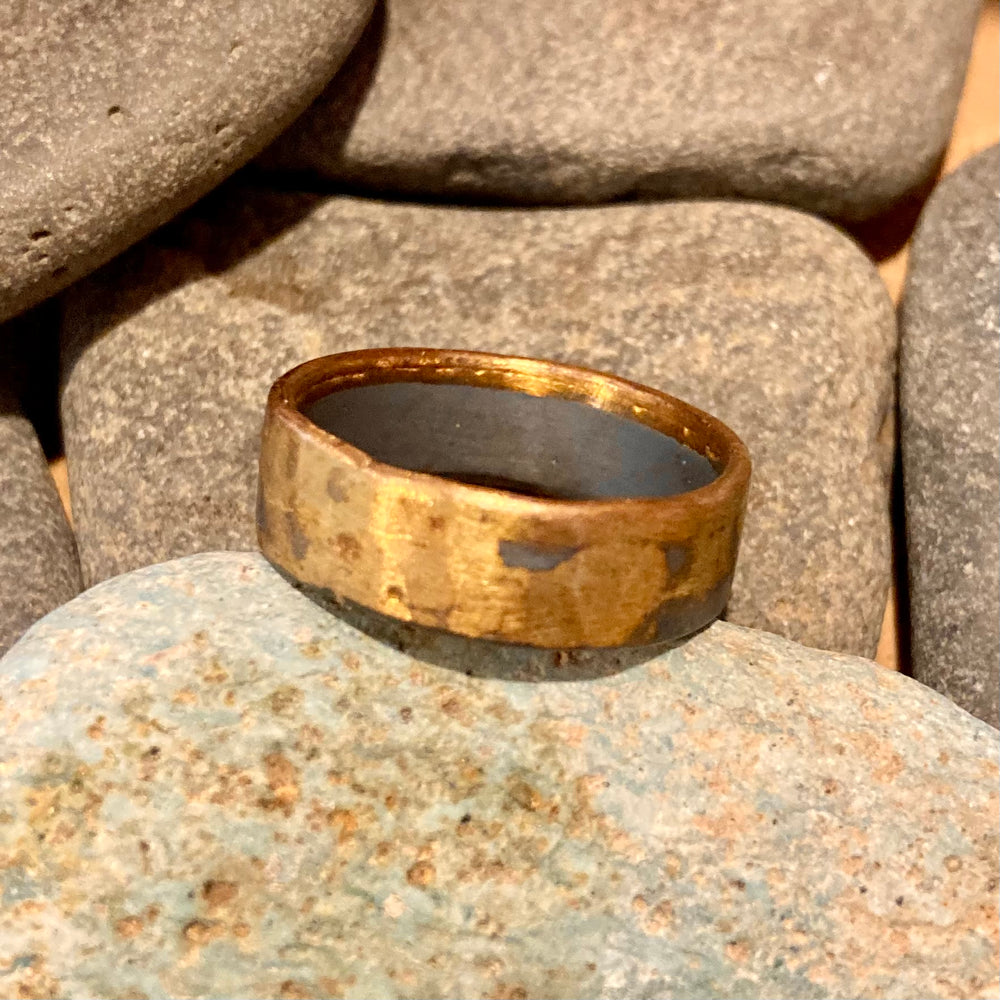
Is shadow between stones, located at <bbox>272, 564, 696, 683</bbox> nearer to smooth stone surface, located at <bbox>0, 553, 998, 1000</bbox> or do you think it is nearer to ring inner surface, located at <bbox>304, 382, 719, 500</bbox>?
smooth stone surface, located at <bbox>0, 553, 998, 1000</bbox>

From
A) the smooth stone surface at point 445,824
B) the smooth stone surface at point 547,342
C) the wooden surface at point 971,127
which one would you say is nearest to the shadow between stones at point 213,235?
the smooth stone surface at point 547,342

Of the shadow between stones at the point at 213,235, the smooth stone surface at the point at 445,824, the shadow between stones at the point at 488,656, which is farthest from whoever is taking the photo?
the shadow between stones at the point at 213,235

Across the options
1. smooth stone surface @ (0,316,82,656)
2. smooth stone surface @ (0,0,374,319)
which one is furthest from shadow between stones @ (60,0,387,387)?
smooth stone surface @ (0,0,374,319)

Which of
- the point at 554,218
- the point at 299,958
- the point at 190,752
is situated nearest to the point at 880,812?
the point at 299,958

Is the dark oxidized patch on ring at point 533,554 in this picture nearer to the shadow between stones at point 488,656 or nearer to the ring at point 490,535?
the ring at point 490,535

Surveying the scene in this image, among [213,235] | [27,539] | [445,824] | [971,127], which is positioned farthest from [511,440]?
[971,127]
